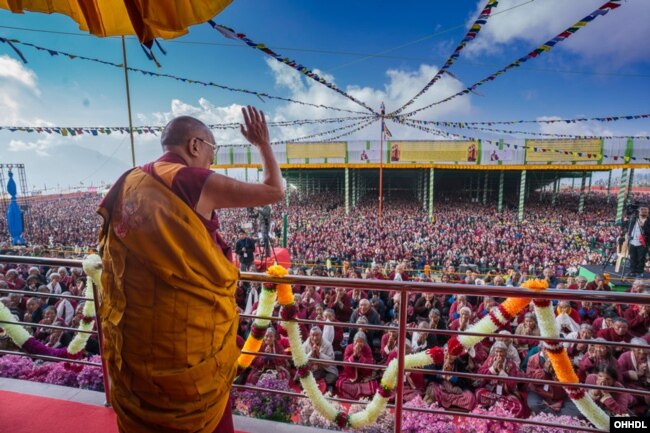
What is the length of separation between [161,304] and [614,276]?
415 inches

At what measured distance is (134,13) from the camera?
1507 mm

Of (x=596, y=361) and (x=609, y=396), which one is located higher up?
(x=596, y=361)

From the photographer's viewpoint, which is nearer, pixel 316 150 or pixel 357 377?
pixel 357 377

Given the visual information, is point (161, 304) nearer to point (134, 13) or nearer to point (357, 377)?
point (134, 13)

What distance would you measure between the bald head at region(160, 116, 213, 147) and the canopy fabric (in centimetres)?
63

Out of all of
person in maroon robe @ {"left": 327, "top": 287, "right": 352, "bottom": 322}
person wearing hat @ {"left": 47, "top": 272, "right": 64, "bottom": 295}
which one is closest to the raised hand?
person in maroon robe @ {"left": 327, "top": 287, "right": 352, "bottom": 322}

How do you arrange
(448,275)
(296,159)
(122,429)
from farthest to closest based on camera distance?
(296,159) → (448,275) → (122,429)

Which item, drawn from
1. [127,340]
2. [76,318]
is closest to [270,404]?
[127,340]

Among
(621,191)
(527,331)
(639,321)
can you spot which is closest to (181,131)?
(527,331)

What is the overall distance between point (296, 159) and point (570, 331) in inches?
814

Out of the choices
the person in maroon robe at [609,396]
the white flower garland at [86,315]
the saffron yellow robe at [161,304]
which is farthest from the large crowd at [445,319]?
the saffron yellow robe at [161,304]

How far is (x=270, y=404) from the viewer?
2787 millimetres

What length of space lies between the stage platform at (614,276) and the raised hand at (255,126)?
355 inches

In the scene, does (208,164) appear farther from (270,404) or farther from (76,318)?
(76,318)
